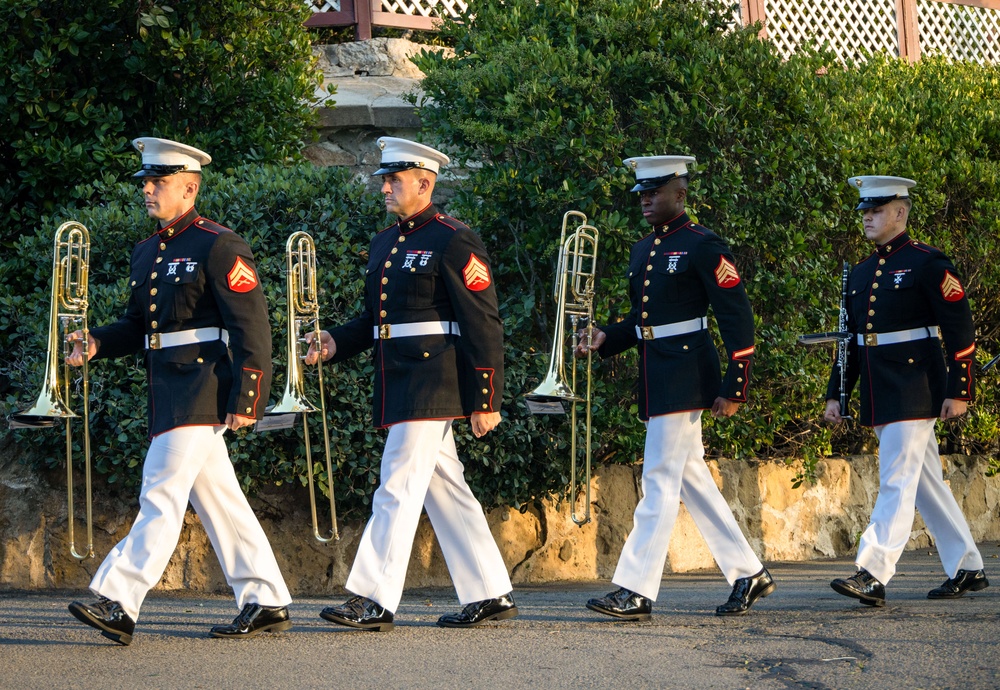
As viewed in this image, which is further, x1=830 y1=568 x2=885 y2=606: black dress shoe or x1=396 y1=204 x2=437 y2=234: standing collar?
x1=830 y1=568 x2=885 y2=606: black dress shoe

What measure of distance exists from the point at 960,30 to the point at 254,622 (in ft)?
36.9

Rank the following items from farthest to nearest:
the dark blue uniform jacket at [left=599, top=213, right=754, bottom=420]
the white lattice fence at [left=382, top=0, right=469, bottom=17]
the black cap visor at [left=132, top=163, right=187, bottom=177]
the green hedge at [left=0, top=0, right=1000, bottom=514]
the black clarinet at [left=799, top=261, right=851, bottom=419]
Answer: the white lattice fence at [left=382, top=0, right=469, bottom=17], the green hedge at [left=0, top=0, right=1000, bottom=514], the black clarinet at [left=799, top=261, right=851, bottom=419], the dark blue uniform jacket at [left=599, top=213, right=754, bottom=420], the black cap visor at [left=132, top=163, right=187, bottom=177]

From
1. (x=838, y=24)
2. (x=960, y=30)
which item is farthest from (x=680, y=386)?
(x=960, y=30)

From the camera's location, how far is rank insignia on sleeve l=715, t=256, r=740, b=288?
6.90 meters

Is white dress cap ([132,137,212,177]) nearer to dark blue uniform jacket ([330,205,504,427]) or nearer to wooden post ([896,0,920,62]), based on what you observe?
dark blue uniform jacket ([330,205,504,427])

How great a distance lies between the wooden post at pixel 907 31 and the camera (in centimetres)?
1409

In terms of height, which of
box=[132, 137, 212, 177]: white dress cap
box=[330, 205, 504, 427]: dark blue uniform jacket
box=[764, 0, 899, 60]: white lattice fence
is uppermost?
box=[764, 0, 899, 60]: white lattice fence

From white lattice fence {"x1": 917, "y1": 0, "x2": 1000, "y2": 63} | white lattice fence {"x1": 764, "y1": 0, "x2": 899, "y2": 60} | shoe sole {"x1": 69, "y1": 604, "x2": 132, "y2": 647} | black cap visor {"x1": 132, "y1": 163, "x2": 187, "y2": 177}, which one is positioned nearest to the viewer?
shoe sole {"x1": 69, "y1": 604, "x2": 132, "y2": 647}

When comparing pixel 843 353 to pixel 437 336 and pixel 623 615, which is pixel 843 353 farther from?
pixel 437 336

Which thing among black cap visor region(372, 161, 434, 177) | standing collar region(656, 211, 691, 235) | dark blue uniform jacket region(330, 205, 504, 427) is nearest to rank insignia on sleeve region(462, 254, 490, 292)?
dark blue uniform jacket region(330, 205, 504, 427)

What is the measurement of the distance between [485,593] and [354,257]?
2610 millimetres

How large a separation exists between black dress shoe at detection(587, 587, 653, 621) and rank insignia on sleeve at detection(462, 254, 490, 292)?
153cm

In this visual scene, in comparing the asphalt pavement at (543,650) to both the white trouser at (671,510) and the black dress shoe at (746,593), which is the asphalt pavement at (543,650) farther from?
the white trouser at (671,510)

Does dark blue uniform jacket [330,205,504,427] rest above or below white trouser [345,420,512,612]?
above
